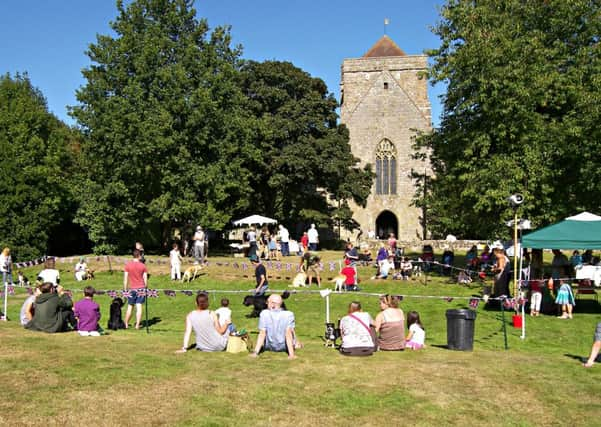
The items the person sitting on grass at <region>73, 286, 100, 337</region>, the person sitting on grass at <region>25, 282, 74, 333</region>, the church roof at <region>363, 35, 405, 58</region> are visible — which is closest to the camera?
the person sitting on grass at <region>73, 286, 100, 337</region>

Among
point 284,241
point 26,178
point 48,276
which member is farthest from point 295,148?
point 48,276

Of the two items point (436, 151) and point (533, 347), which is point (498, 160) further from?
point (533, 347)

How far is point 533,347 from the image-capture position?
466 inches

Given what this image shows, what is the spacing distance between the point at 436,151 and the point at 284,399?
18231 millimetres

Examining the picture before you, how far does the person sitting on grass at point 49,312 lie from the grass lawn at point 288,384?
0.34 m

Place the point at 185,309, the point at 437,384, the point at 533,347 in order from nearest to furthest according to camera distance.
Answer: the point at 437,384
the point at 533,347
the point at 185,309

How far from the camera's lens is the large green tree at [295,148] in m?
39.2

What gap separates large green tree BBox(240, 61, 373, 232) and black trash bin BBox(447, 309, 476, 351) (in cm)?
2794

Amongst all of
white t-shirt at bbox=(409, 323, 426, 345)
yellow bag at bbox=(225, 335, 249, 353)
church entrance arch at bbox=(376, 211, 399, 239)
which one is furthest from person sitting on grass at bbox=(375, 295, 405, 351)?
church entrance arch at bbox=(376, 211, 399, 239)

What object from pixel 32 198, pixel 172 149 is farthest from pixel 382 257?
pixel 32 198

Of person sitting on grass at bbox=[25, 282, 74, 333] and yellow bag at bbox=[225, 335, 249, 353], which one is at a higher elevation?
person sitting on grass at bbox=[25, 282, 74, 333]

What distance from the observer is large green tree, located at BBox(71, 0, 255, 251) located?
1138 inches

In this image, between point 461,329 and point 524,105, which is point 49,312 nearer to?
point 461,329

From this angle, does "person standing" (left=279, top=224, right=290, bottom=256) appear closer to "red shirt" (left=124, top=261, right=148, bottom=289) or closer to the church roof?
"red shirt" (left=124, top=261, right=148, bottom=289)
